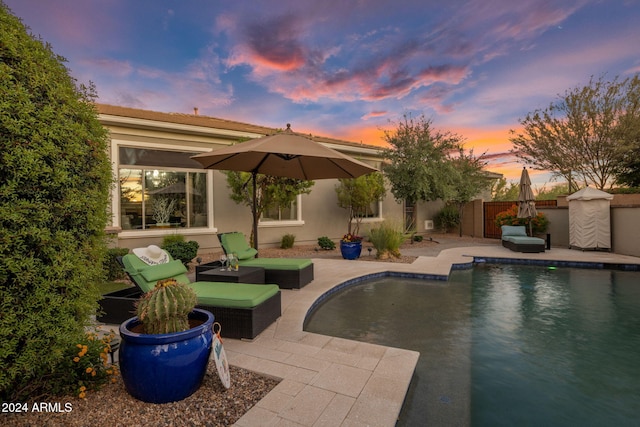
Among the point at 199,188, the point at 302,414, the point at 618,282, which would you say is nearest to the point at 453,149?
the point at 618,282

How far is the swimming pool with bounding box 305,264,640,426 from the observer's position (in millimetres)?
2373

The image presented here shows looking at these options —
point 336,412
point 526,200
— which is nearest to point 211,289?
point 336,412

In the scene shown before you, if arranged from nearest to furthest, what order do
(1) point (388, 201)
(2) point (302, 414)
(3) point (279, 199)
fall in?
(2) point (302, 414) → (3) point (279, 199) → (1) point (388, 201)

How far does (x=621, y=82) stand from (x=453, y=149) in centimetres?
785

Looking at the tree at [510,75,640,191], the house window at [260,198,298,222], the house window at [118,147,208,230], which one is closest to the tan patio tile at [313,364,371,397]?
the house window at [118,147,208,230]

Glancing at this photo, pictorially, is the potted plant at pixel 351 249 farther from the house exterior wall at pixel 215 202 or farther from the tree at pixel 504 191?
the tree at pixel 504 191

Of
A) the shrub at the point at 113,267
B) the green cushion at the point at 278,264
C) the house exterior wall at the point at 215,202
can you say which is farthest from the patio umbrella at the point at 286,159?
the house exterior wall at the point at 215,202

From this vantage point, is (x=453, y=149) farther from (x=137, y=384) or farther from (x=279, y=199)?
(x=137, y=384)

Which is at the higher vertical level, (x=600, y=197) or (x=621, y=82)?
(x=621, y=82)

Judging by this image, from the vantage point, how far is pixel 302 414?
203 centimetres

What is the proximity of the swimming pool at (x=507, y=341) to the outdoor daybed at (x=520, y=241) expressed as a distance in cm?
275

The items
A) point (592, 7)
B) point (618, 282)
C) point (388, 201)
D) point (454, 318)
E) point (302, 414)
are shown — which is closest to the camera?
point (302, 414)

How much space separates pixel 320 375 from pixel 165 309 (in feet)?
4.24

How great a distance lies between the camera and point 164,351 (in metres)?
2.03
